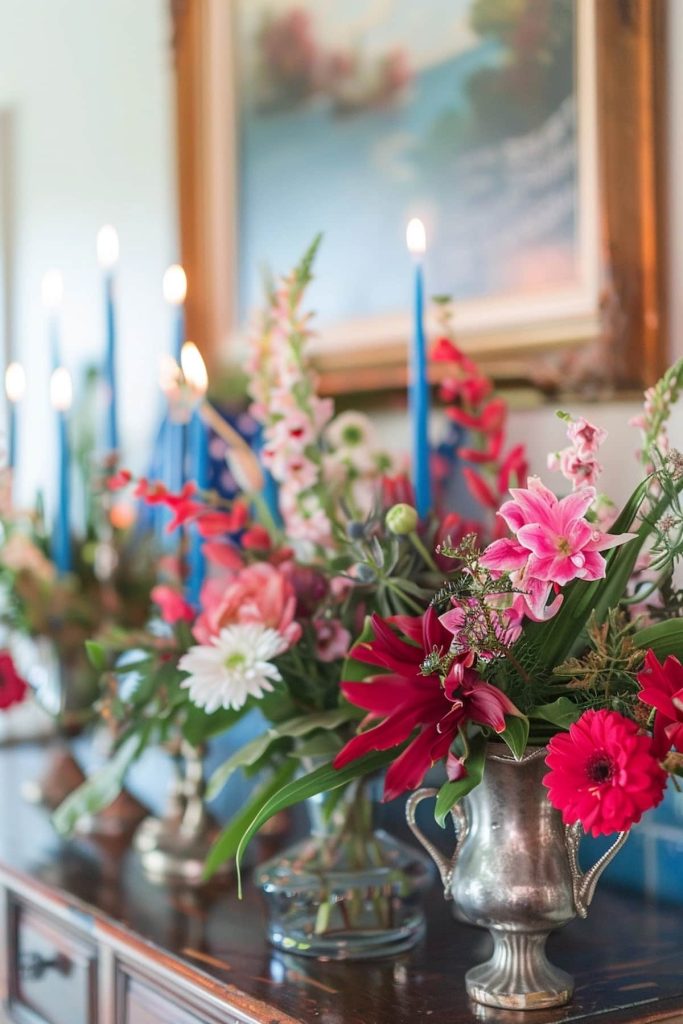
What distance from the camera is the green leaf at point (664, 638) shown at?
70 centimetres

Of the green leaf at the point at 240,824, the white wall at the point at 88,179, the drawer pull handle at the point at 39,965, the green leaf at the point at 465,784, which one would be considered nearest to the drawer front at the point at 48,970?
the drawer pull handle at the point at 39,965

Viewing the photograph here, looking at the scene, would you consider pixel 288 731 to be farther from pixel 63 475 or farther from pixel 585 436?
pixel 63 475

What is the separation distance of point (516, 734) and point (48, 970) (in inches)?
21.5

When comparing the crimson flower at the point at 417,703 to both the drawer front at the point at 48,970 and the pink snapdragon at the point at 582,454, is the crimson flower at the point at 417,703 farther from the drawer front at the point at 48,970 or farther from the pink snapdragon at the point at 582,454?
the drawer front at the point at 48,970

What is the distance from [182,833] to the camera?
1.11m

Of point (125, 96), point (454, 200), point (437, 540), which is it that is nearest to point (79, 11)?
point (125, 96)

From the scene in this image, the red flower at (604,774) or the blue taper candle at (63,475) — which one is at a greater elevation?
the blue taper candle at (63,475)

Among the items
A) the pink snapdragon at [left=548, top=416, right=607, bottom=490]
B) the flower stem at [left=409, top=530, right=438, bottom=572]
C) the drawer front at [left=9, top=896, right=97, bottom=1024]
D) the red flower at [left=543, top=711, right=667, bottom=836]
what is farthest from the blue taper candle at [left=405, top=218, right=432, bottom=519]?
the drawer front at [left=9, top=896, right=97, bottom=1024]

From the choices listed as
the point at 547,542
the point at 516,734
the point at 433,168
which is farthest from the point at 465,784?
the point at 433,168

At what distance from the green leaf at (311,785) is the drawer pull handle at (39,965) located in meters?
0.34

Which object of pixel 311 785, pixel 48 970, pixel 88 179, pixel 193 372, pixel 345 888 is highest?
pixel 88 179

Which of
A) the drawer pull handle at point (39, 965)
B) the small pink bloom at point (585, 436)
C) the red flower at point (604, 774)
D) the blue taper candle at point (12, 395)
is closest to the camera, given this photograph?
the red flower at point (604, 774)

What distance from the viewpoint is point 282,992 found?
79 cm

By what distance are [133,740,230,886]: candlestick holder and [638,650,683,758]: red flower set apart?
0.51m
